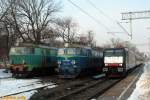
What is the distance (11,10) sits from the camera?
56.4 meters

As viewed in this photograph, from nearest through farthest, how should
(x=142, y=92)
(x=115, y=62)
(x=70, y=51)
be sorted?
(x=142, y=92) → (x=70, y=51) → (x=115, y=62)

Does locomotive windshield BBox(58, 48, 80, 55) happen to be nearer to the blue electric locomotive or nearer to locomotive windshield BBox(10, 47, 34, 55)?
the blue electric locomotive

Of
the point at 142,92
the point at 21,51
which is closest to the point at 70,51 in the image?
the point at 21,51

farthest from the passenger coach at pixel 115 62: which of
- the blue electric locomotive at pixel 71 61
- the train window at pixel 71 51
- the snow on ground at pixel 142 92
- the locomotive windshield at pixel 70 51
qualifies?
the snow on ground at pixel 142 92

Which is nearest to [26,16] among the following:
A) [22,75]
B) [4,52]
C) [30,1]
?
[30,1]

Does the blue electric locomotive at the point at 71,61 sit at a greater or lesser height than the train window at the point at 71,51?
lesser

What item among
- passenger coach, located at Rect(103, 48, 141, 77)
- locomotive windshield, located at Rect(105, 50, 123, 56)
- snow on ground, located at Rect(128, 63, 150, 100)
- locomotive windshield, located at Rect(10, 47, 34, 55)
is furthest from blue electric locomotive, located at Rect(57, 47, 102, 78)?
snow on ground, located at Rect(128, 63, 150, 100)

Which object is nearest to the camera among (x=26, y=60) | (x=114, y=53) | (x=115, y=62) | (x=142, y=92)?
(x=142, y=92)

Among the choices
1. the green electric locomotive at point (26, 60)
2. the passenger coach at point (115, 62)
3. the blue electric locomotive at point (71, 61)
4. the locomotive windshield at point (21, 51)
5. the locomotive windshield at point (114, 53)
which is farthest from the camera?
the locomotive windshield at point (114, 53)

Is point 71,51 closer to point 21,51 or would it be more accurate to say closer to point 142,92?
point 21,51

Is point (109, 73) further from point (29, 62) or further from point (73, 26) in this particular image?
point (73, 26)

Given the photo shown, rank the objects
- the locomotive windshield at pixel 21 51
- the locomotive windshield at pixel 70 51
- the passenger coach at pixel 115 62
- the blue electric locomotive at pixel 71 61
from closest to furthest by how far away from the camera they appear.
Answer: the blue electric locomotive at pixel 71 61 < the locomotive windshield at pixel 70 51 < the locomotive windshield at pixel 21 51 < the passenger coach at pixel 115 62

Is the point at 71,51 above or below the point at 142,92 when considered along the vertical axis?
above

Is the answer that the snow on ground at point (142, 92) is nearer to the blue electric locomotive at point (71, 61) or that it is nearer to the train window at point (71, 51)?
the blue electric locomotive at point (71, 61)
